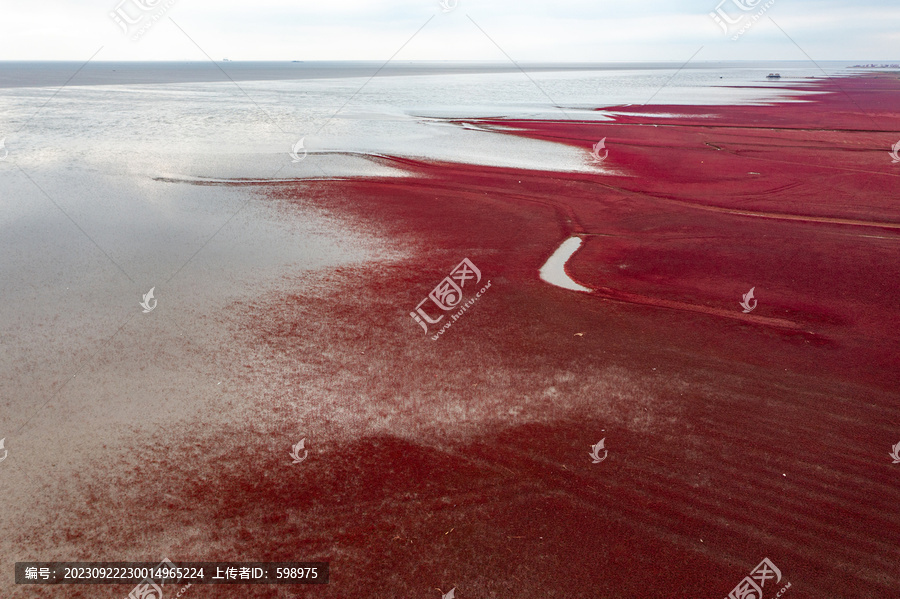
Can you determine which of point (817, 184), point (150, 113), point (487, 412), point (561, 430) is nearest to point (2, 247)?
point (487, 412)

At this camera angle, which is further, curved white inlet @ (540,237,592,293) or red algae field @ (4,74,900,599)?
curved white inlet @ (540,237,592,293)

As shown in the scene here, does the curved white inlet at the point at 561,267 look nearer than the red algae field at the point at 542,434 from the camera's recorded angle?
No

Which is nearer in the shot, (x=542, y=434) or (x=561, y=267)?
(x=542, y=434)

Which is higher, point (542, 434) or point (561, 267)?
point (542, 434)
